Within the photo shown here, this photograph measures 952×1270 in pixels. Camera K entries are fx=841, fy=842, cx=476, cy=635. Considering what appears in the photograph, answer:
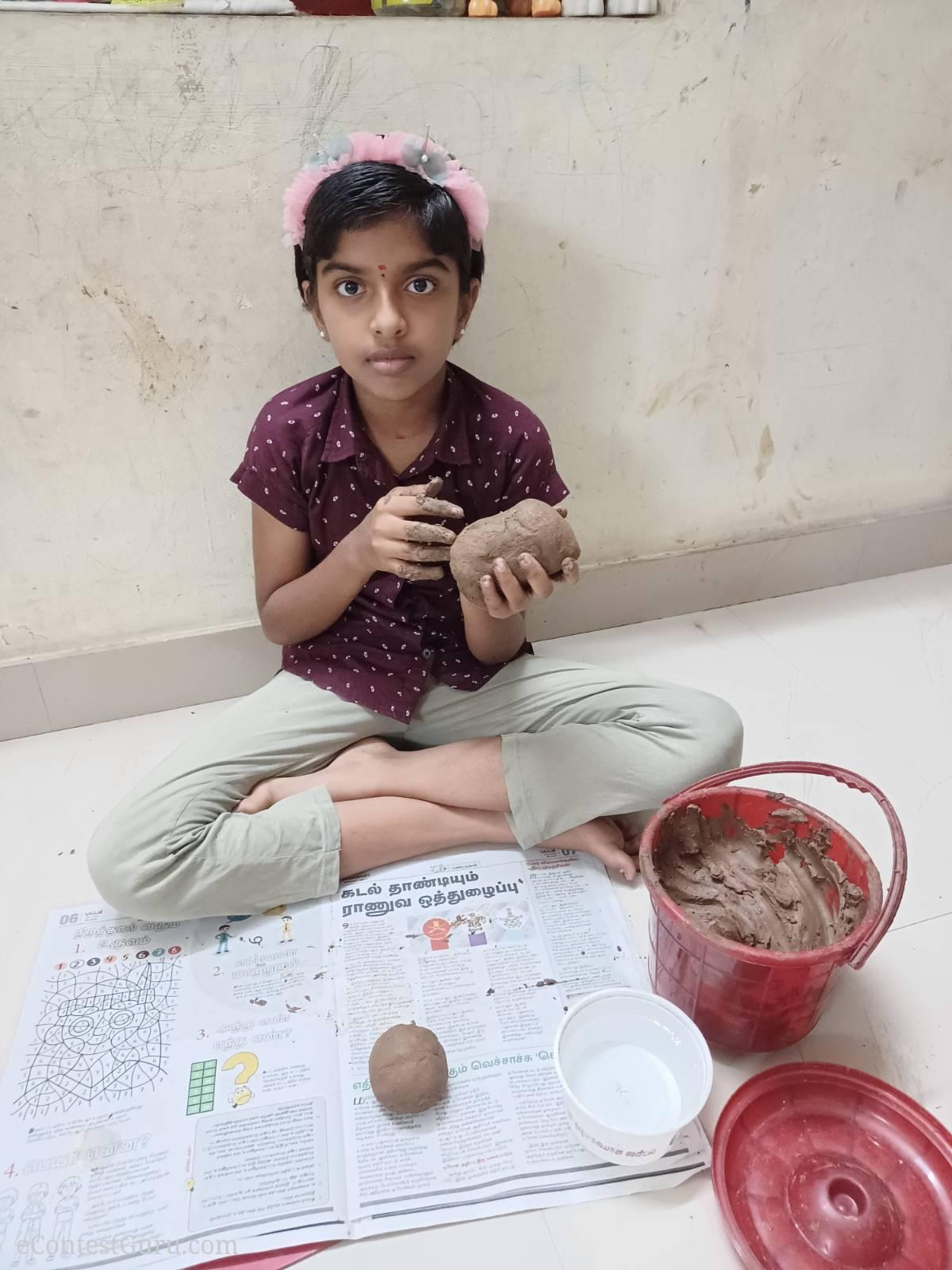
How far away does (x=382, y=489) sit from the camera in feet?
3.16

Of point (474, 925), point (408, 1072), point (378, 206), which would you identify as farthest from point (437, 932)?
point (378, 206)

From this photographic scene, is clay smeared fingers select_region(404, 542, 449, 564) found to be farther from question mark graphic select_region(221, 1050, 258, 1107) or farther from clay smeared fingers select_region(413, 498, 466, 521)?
question mark graphic select_region(221, 1050, 258, 1107)

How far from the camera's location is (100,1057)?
0.79 meters

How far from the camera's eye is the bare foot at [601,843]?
3.14 ft

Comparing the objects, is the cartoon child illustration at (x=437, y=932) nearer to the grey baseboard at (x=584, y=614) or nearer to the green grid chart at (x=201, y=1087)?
the green grid chart at (x=201, y=1087)

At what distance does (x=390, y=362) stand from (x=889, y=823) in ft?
2.08

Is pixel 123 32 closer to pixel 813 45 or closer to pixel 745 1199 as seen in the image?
pixel 813 45

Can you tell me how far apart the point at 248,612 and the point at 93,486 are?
0.89 ft

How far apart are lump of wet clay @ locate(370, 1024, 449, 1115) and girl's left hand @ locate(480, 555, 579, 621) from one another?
39 cm

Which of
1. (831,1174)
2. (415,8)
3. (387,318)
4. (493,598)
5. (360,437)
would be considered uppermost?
(415,8)

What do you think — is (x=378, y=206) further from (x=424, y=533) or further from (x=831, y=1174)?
(x=831, y=1174)

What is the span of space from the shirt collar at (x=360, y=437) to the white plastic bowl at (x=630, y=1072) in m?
0.58

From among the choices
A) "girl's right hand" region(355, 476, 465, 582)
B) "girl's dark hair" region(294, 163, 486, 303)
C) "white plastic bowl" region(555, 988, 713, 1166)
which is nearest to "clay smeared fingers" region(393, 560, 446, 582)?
"girl's right hand" region(355, 476, 465, 582)

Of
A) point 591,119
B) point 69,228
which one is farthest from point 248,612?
point 591,119
